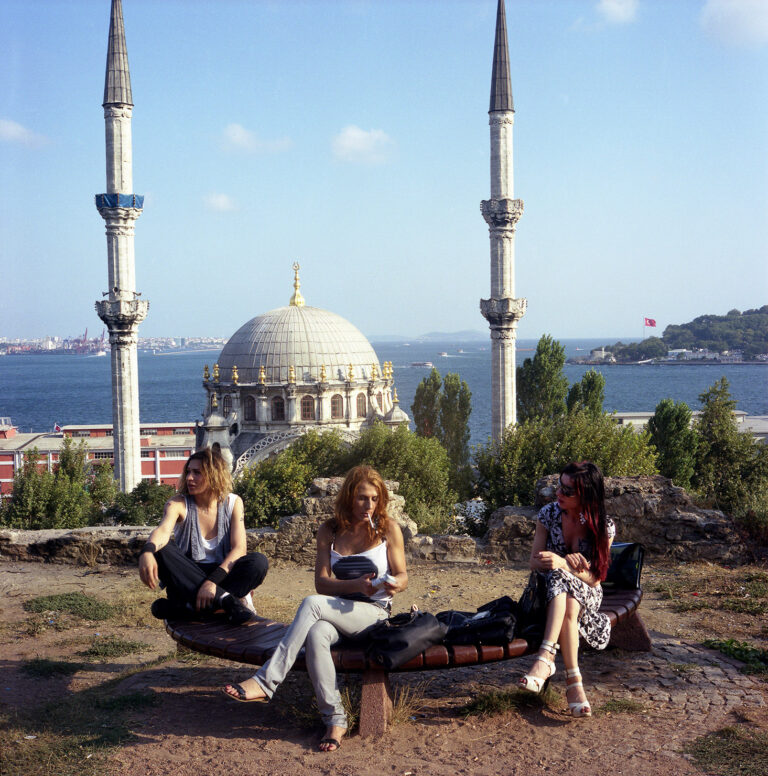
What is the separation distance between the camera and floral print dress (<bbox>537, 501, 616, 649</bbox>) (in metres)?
4.95

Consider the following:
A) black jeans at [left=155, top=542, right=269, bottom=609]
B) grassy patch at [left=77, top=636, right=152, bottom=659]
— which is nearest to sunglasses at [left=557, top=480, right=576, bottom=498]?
black jeans at [left=155, top=542, right=269, bottom=609]

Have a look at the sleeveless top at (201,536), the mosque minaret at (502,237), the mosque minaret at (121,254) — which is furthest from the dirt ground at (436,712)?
the mosque minaret at (502,237)

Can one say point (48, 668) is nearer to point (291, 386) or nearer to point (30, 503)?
point (30, 503)

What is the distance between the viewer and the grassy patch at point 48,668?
5.76 meters

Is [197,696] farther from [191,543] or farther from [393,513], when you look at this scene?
[393,513]

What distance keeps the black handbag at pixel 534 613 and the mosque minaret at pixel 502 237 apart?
2593 centimetres

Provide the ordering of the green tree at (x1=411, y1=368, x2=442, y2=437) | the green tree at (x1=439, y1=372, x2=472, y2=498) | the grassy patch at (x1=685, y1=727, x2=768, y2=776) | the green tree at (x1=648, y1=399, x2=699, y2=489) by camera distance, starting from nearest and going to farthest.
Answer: the grassy patch at (x1=685, y1=727, x2=768, y2=776)
the green tree at (x1=648, y1=399, x2=699, y2=489)
the green tree at (x1=439, y1=372, x2=472, y2=498)
the green tree at (x1=411, y1=368, x2=442, y2=437)

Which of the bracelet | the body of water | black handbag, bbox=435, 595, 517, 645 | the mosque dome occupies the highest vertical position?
the mosque dome

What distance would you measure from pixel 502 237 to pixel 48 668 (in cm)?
2739

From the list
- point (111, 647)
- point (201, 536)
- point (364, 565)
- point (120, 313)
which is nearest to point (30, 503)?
point (120, 313)

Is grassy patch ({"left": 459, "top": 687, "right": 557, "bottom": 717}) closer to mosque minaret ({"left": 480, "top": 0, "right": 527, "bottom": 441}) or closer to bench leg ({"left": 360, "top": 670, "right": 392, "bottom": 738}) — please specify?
bench leg ({"left": 360, "top": 670, "right": 392, "bottom": 738})

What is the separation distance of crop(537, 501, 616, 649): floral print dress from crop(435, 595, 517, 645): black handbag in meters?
0.27

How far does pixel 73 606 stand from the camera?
752 cm

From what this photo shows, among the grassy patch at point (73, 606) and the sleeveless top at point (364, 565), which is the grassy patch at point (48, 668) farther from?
the sleeveless top at point (364, 565)
